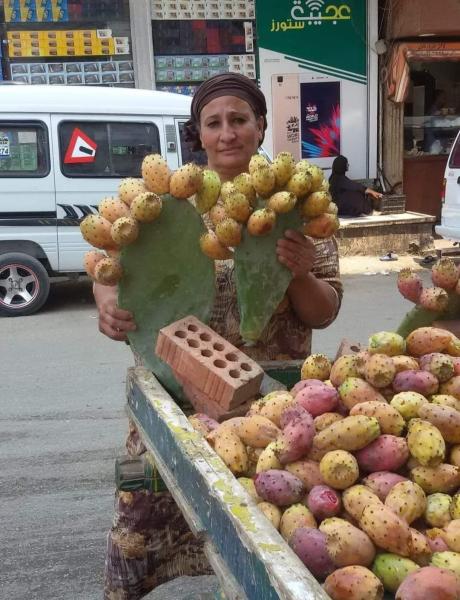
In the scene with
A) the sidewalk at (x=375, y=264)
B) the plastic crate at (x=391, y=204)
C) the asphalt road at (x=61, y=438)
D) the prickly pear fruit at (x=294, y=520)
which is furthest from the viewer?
the plastic crate at (x=391, y=204)

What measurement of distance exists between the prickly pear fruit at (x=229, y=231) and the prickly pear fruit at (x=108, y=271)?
29 cm

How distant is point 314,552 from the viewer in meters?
1.29

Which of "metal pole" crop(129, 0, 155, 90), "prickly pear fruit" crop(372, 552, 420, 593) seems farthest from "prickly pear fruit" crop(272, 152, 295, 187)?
"metal pole" crop(129, 0, 155, 90)

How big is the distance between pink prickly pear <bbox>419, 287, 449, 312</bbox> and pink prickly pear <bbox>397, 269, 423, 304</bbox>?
0.04m

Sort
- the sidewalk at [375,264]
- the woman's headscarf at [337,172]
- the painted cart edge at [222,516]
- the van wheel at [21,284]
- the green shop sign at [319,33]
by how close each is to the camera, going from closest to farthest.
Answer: the painted cart edge at [222,516], the van wheel at [21,284], the sidewalk at [375,264], the woman's headscarf at [337,172], the green shop sign at [319,33]

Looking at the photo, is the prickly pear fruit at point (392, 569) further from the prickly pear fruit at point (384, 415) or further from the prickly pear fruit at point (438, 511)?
the prickly pear fruit at point (384, 415)

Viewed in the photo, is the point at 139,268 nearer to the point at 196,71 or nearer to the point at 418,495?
the point at 418,495

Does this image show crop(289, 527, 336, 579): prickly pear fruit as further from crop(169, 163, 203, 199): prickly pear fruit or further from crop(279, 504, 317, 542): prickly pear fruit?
crop(169, 163, 203, 199): prickly pear fruit

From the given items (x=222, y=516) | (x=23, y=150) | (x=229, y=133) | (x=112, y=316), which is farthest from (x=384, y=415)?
(x=23, y=150)

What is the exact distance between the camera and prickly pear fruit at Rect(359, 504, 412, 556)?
131cm

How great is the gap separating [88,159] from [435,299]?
6.01m

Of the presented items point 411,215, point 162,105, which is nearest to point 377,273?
point 411,215

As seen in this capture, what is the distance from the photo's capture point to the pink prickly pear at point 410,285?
207cm

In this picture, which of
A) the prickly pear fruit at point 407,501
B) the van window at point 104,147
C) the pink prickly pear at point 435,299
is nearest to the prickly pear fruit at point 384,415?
the prickly pear fruit at point 407,501
